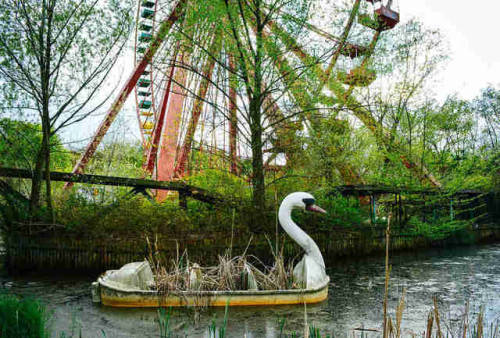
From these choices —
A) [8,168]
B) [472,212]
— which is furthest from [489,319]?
[472,212]

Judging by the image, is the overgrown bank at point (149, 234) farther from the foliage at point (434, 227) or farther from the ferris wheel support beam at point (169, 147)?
the ferris wheel support beam at point (169, 147)

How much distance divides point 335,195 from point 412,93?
576 cm

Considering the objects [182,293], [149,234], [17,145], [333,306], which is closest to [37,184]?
[17,145]

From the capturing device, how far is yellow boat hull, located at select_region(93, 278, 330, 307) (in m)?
5.50

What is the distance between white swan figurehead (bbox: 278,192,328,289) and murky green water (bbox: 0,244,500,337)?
35cm

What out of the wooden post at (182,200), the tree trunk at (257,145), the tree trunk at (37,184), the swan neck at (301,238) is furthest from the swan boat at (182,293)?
the wooden post at (182,200)

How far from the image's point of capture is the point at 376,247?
38.1ft

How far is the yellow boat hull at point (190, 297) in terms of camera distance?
18.0ft

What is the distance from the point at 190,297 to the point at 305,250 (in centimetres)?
196

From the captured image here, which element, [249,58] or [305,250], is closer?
[305,250]

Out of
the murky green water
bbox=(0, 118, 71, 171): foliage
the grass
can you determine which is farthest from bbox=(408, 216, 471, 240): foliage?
bbox=(0, 118, 71, 171): foliage

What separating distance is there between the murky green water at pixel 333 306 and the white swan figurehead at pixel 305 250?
35cm

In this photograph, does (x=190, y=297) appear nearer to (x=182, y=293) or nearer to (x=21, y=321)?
(x=182, y=293)

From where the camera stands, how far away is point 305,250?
22.0ft
